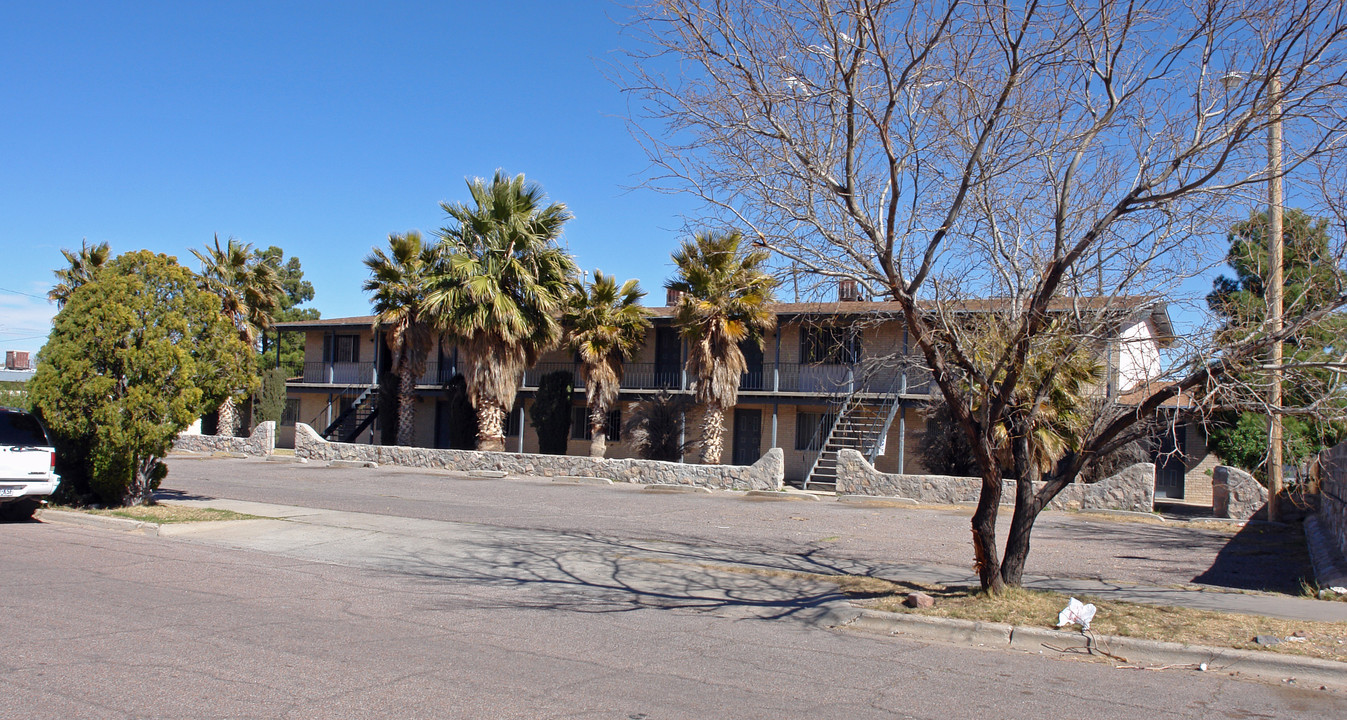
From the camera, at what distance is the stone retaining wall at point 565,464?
2250 centimetres

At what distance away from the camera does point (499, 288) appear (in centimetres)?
2645

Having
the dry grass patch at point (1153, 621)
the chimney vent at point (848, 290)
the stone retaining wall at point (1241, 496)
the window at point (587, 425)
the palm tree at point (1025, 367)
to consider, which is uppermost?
the chimney vent at point (848, 290)

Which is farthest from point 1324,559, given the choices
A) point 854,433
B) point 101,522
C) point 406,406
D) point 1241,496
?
point 406,406

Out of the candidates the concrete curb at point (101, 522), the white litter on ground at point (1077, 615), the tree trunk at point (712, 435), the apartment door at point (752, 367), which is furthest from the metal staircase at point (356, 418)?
the white litter on ground at point (1077, 615)

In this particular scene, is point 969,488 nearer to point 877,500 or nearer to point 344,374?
point 877,500

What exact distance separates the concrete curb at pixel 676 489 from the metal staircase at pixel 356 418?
14.7 m

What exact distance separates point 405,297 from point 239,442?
8008 mm

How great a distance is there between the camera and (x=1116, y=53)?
7844mm

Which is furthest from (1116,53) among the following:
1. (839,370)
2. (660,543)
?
(839,370)

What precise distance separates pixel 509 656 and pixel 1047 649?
13.4ft

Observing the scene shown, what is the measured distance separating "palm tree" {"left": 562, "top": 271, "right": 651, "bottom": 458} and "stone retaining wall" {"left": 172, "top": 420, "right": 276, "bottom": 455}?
11216 millimetres

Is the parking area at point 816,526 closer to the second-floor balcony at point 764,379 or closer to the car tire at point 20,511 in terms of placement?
the car tire at point 20,511

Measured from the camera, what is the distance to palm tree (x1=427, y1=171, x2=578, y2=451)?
26.2 meters

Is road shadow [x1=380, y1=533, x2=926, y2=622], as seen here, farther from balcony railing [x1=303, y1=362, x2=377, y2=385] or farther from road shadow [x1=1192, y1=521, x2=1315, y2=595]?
balcony railing [x1=303, y1=362, x2=377, y2=385]
